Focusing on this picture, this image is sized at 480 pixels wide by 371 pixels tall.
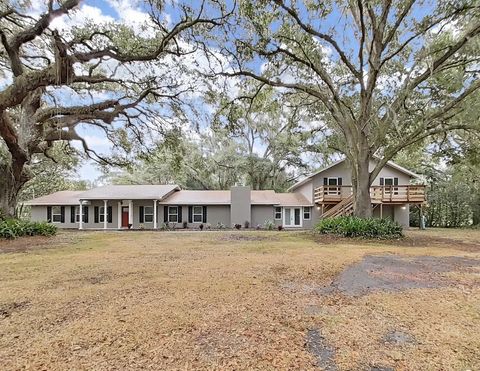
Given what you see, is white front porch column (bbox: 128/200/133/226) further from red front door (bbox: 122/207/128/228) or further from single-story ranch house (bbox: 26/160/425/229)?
red front door (bbox: 122/207/128/228)

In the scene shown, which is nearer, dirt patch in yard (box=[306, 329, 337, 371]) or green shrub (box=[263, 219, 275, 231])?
dirt patch in yard (box=[306, 329, 337, 371])

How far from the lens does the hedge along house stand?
24.2 metres

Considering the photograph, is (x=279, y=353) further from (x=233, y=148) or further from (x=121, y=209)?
(x=233, y=148)

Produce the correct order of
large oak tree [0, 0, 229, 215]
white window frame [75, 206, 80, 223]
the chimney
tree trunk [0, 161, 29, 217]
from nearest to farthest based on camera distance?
large oak tree [0, 0, 229, 215]
tree trunk [0, 161, 29, 217]
the chimney
white window frame [75, 206, 80, 223]

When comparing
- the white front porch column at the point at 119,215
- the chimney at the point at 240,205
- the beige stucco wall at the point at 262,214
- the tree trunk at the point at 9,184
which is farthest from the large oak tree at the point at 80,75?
the beige stucco wall at the point at 262,214

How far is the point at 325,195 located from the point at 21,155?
17.2 m

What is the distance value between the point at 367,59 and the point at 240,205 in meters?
13.4

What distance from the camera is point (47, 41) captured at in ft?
38.4

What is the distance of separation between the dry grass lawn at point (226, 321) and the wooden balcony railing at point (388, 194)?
15246mm

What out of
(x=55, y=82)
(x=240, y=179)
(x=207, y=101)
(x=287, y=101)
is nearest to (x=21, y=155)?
(x=55, y=82)

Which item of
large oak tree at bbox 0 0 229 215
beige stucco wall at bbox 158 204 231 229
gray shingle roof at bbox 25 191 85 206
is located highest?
large oak tree at bbox 0 0 229 215

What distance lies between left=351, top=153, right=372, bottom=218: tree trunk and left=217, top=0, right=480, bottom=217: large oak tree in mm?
43

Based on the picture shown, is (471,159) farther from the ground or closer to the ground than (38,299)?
farther from the ground

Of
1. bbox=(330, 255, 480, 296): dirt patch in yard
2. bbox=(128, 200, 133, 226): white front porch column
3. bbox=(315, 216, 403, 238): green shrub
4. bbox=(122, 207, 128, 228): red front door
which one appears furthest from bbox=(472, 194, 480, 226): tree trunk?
bbox=(122, 207, 128, 228): red front door
